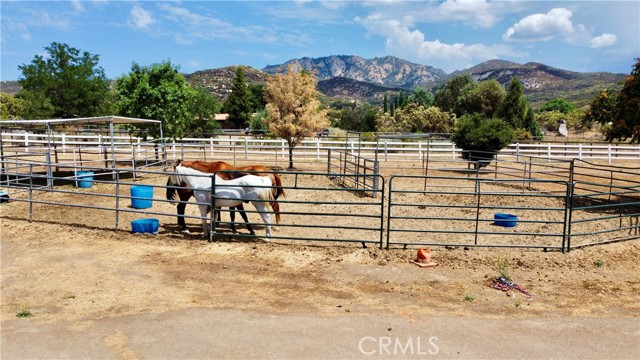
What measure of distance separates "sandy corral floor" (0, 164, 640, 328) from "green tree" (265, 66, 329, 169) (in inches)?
404

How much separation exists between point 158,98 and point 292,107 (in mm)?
5537

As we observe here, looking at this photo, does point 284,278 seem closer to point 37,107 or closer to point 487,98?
point 37,107

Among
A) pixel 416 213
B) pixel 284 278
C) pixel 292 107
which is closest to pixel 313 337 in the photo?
pixel 284 278

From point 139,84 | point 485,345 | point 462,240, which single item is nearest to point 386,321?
point 485,345

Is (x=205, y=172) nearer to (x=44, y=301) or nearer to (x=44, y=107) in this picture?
(x=44, y=301)

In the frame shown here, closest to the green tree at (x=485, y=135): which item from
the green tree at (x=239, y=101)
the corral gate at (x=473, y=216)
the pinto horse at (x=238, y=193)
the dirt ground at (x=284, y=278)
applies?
the corral gate at (x=473, y=216)

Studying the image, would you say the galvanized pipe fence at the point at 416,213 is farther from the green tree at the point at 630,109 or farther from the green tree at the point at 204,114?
the green tree at the point at 204,114

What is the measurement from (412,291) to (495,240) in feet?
10.6

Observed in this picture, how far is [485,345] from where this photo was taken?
13.3 ft

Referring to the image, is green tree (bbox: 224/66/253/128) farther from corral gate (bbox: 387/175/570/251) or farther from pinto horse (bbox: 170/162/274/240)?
pinto horse (bbox: 170/162/274/240)

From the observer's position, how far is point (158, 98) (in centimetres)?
1655

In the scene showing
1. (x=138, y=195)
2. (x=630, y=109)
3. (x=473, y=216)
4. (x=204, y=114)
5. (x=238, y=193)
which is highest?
(x=204, y=114)

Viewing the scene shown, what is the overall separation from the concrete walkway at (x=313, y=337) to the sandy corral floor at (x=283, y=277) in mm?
214

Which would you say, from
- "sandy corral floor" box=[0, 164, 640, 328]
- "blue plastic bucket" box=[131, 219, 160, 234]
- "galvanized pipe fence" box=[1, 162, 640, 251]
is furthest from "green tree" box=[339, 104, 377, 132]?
"sandy corral floor" box=[0, 164, 640, 328]
